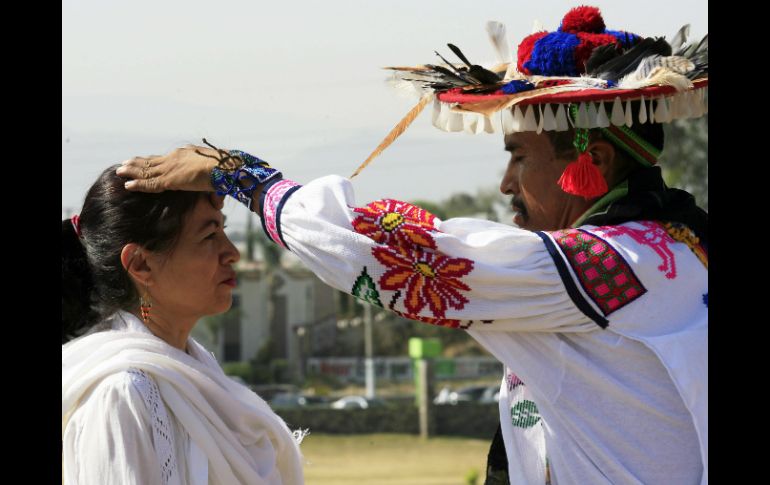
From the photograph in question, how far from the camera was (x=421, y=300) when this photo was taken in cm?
293

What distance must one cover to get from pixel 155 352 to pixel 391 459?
2888 centimetres

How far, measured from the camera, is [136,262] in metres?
3.62

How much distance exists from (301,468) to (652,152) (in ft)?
5.13

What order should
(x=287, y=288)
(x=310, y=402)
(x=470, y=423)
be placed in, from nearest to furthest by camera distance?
(x=470, y=423), (x=310, y=402), (x=287, y=288)

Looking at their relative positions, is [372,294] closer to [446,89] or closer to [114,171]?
[446,89]

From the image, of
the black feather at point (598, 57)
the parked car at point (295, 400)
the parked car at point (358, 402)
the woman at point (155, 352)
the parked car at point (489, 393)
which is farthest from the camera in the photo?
the parked car at point (489, 393)

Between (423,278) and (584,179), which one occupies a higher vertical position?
(584,179)

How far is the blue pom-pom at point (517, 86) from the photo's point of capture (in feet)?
10.1

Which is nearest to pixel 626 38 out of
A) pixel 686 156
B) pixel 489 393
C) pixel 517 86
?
pixel 517 86

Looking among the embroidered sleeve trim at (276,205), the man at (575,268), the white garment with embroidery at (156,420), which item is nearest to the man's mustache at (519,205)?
the man at (575,268)

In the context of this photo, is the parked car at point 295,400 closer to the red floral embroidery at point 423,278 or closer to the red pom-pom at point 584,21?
the red pom-pom at point 584,21

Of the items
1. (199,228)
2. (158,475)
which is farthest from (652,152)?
(158,475)

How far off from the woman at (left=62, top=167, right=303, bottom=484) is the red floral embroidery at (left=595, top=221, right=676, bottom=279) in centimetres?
130

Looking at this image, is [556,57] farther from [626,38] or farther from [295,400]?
[295,400]
